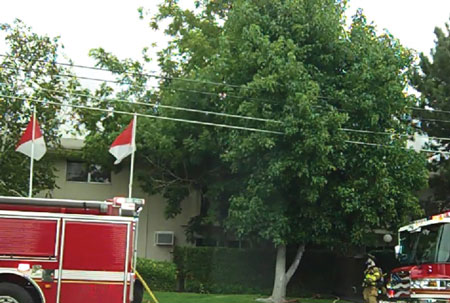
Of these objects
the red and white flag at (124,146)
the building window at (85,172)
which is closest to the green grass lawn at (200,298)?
the red and white flag at (124,146)

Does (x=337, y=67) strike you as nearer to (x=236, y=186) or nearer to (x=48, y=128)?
(x=236, y=186)

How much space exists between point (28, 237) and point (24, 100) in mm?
12652

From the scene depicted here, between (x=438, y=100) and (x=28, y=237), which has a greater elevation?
(x=438, y=100)

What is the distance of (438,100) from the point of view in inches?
910

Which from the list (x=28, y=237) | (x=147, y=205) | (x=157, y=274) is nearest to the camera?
(x=28, y=237)

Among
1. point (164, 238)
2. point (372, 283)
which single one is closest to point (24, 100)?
point (164, 238)

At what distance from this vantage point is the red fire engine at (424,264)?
A: 1178 centimetres

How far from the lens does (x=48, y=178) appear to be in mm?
22172

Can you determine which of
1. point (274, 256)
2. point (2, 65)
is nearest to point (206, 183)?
point (274, 256)

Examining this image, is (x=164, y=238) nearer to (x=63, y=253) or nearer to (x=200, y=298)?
(x=200, y=298)

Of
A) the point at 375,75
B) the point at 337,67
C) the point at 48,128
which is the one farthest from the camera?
the point at 48,128

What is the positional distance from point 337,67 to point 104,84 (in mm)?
10008

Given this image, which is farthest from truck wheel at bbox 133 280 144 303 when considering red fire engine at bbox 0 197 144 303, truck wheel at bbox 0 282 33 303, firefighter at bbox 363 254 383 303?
firefighter at bbox 363 254 383 303

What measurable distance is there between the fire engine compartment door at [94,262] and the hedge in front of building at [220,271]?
38.1 ft
